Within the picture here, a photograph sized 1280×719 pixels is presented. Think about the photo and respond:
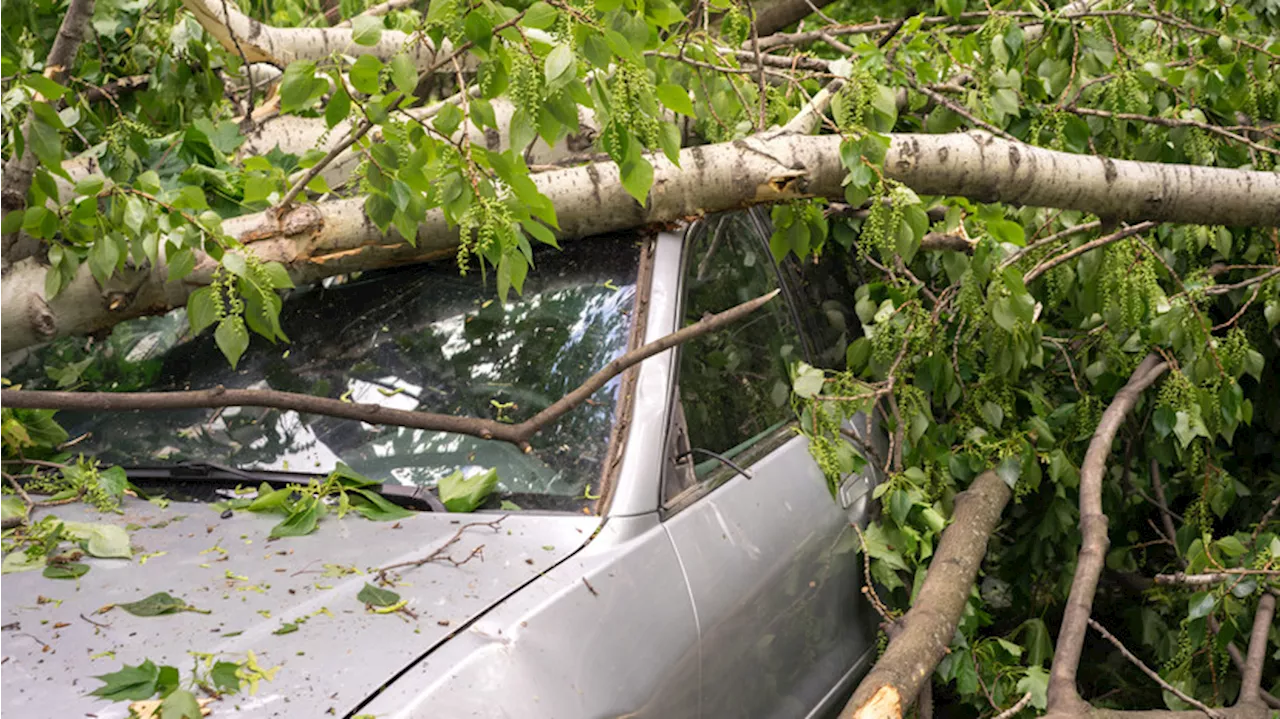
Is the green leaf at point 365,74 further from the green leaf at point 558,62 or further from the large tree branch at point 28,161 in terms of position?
the large tree branch at point 28,161

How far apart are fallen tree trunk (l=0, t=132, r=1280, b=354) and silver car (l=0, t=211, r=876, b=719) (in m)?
0.10

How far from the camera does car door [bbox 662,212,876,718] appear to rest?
2.53m

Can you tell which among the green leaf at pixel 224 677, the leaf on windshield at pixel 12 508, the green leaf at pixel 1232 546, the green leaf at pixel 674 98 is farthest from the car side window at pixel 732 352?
the leaf on windshield at pixel 12 508

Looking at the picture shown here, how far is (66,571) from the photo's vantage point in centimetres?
219

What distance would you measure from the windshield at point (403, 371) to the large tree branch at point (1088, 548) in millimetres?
1180

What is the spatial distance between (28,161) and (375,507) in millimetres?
1014

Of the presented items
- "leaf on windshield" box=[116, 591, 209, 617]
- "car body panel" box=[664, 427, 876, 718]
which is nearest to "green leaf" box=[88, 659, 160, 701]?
"leaf on windshield" box=[116, 591, 209, 617]

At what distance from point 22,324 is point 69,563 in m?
0.75

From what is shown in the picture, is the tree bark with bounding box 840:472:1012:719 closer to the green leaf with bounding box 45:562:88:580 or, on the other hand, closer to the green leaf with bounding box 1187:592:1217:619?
the green leaf with bounding box 1187:592:1217:619

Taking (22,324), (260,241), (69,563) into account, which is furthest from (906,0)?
(69,563)

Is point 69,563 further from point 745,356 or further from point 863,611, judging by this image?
point 863,611

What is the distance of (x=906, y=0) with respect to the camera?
660cm

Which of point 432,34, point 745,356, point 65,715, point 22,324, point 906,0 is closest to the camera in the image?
point 65,715

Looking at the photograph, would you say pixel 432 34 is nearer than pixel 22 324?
Yes
